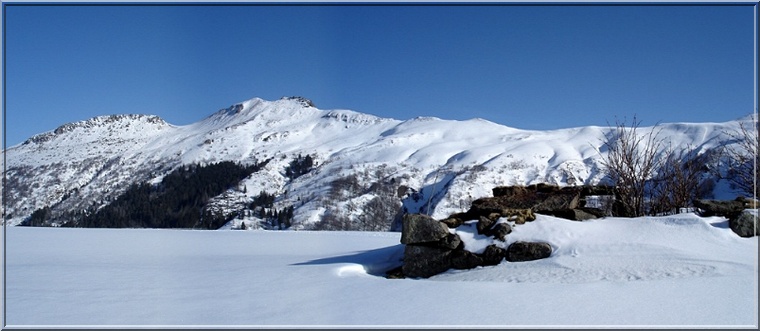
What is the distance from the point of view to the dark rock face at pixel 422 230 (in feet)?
38.6

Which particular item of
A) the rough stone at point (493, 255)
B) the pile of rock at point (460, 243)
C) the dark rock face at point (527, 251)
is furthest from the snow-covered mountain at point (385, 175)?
the dark rock face at point (527, 251)

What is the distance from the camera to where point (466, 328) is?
18.8 feet

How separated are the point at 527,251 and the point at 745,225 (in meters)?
4.62

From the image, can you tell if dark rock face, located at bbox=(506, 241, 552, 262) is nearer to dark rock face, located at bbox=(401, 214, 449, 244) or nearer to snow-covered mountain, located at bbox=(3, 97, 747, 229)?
dark rock face, located at bbox=(401, 214, 449, 244)

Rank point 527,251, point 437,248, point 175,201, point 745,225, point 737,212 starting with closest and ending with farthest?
1. point 527,251
2. point 745,225
3. point 737,212
4. point 437,248
5. point 175,201

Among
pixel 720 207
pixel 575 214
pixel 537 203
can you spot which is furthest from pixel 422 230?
pixel 720 207

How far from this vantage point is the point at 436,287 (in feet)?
27.3

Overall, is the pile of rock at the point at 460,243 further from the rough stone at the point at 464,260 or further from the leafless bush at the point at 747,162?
the leafless bush at the point at 747,162

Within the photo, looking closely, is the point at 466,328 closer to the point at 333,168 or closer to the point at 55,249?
the point at 55,249

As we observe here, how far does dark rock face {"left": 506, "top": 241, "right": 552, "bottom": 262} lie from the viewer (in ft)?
35.1

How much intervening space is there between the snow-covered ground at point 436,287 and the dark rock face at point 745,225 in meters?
0.26

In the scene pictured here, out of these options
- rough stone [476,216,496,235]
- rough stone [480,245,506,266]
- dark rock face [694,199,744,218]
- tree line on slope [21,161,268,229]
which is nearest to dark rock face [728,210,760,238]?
dark rock face [694,199,744,218]

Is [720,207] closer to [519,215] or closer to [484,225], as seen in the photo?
[519,215]

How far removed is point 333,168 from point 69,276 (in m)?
156
